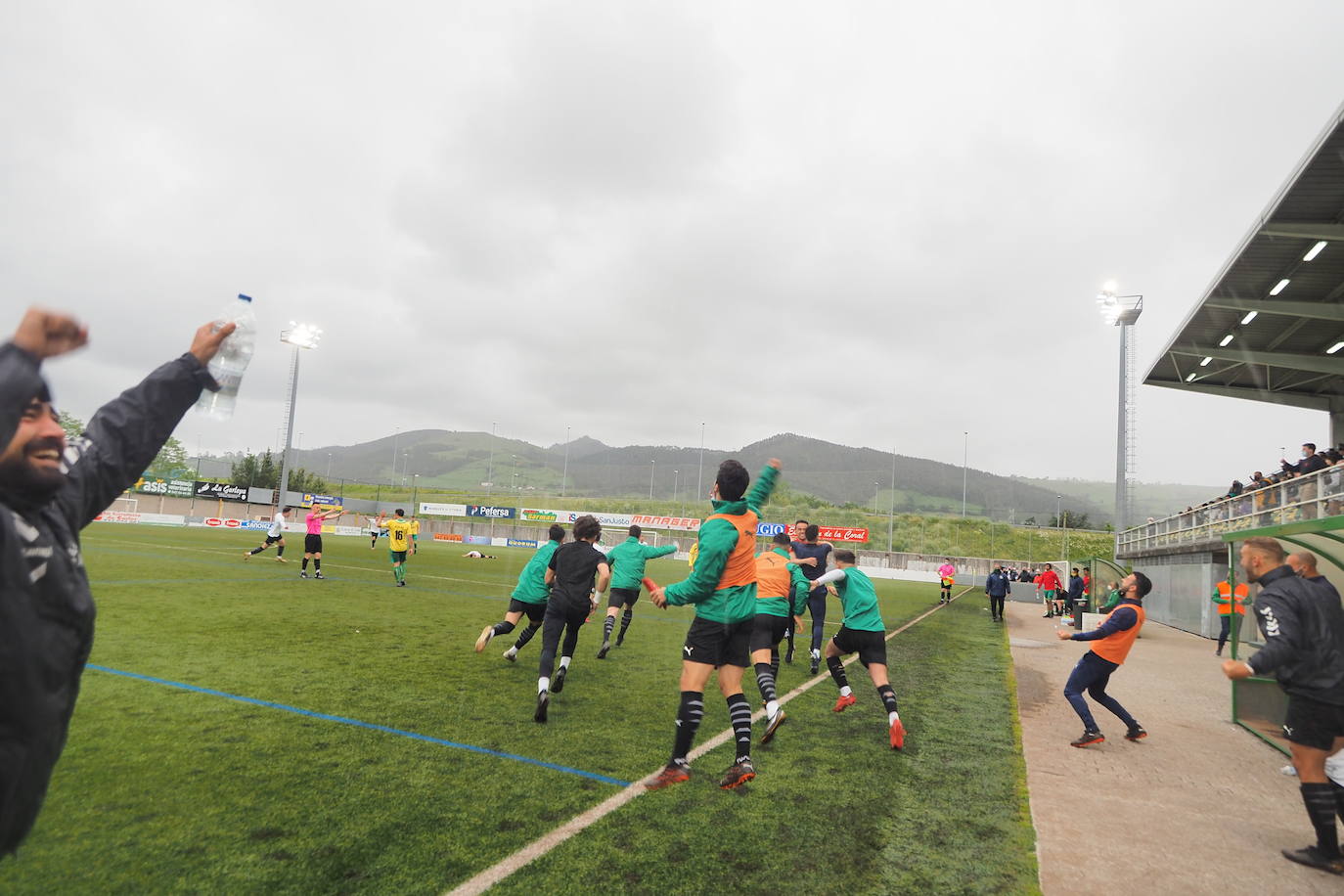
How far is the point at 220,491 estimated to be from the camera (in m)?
62.5

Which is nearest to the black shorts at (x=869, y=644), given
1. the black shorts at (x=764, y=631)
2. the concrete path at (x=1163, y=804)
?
the black shorts at (x=764, y=631)

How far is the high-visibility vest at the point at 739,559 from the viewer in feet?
15.8

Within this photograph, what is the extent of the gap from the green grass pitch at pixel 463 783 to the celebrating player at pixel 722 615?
307 millimetres

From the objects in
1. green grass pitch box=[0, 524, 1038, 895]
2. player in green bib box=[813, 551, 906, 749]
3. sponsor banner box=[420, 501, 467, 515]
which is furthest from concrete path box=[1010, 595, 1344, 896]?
sponsor banner box=[420, 501, 467, 515]

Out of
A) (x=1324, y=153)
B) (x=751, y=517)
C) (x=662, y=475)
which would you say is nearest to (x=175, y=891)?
(x=751, y=517)

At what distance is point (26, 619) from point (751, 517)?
404 cm

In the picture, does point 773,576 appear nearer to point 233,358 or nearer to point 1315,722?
point 1315,722

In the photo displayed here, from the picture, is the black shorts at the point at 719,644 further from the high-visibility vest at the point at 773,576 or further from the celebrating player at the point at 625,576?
the celebrating player at the point at 625,576

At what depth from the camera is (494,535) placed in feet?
202

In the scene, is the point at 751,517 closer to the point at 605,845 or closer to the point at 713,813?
the point at 713,813

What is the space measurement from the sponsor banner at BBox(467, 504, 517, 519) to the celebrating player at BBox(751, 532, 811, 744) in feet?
203

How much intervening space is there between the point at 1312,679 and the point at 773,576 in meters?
4.18

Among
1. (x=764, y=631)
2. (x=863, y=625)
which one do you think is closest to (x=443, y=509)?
(x=764, y=631)

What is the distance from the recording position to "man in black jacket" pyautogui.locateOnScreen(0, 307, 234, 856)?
1.52 m
